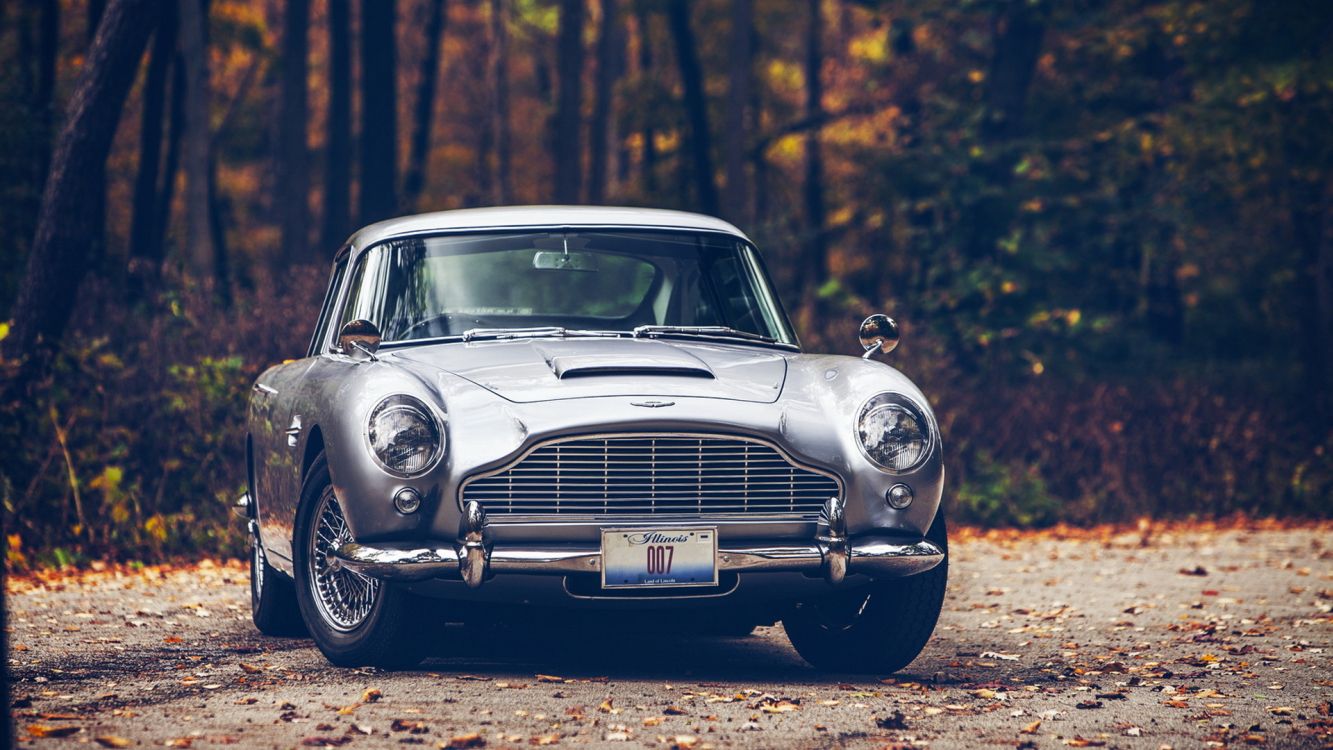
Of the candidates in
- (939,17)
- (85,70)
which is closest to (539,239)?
(85,70)

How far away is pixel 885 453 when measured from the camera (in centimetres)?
650

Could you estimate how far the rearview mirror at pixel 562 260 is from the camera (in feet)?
24.5

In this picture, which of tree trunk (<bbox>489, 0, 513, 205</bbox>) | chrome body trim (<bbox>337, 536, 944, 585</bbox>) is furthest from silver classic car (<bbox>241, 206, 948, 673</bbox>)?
tree trunk (<bbox>489, 0, 513, 205</bbox>)

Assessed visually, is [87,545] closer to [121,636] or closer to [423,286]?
[121,636]

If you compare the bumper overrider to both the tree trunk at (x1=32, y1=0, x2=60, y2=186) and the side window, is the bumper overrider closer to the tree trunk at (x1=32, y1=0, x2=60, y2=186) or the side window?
the side window

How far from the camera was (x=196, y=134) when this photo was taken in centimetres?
2069

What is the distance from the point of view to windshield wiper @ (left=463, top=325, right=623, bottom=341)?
718 cm

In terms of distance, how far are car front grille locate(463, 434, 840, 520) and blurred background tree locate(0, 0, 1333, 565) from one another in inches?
246

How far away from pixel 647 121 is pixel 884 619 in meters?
27.8

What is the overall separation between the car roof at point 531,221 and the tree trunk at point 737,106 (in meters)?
16.0

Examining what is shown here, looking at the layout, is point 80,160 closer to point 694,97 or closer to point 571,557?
point 571,557

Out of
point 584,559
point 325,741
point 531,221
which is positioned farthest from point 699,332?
point 325,741

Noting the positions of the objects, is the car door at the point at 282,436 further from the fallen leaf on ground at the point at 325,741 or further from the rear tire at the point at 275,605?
the fallen leaf on ground at the point at 325,741

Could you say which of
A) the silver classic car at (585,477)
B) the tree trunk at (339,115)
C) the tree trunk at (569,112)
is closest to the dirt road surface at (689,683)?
the silver classic car at (585,477)
